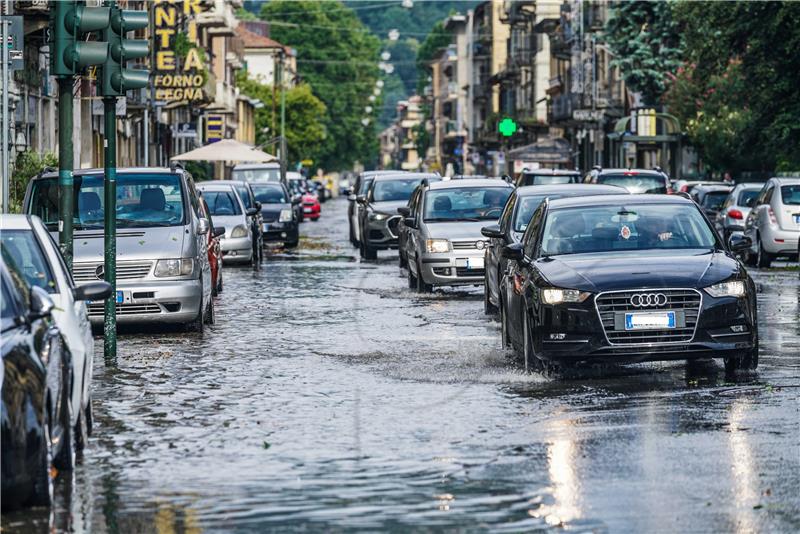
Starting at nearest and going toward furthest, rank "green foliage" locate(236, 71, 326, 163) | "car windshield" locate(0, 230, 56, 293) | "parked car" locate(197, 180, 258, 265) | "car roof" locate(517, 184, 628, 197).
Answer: "car windshield" locate(0, 230, 56, 293)
"car roof" locate(517, 184, 628, 197)
"parked car" locate(197, 180, 258, 265)
"green foliage" locate(236, 71, 326, 163)

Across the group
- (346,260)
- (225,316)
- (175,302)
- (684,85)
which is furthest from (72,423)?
(684,85)

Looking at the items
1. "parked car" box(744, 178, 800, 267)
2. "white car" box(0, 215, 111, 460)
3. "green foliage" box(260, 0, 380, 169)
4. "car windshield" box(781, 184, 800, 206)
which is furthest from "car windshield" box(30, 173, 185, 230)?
"green foliage" box(260, 0, 380, 169)

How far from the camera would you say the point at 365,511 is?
8.87m

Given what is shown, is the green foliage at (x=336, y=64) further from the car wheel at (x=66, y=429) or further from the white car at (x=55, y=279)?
the car wheel at (x=66, y=429)

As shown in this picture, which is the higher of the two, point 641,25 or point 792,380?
point 641,25

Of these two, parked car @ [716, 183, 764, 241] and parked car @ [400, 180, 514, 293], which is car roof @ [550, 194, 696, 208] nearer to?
parked car @ [400, 180, 514, 293]

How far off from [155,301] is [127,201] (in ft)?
5.24

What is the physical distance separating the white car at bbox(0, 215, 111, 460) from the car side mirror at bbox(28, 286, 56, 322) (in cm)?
125

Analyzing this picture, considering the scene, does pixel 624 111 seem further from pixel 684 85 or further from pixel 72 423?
pixel 72 423

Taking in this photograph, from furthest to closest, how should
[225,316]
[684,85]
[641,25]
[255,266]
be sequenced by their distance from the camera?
[641,25] < [684,85] < [255,266] < [225,316]

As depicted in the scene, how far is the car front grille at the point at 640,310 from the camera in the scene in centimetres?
1459

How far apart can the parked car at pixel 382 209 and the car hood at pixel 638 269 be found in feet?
68.6

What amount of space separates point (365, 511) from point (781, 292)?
18.1 meters

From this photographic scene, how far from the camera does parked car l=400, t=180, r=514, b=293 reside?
26.6 meters
